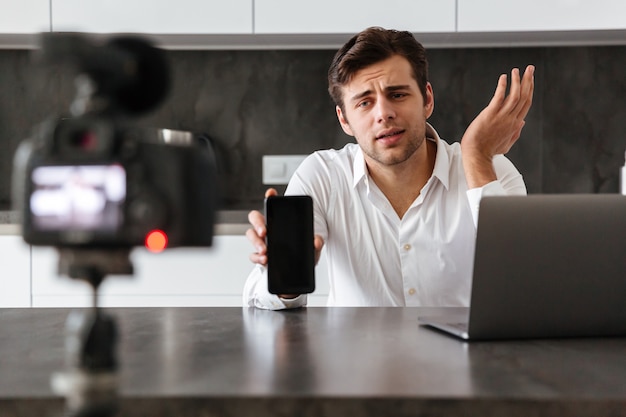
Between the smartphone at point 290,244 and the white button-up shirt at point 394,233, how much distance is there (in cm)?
49

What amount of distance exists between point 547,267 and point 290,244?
441 mm

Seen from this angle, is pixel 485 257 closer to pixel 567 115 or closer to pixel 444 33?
pixel 444 33

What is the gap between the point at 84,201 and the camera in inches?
23.0

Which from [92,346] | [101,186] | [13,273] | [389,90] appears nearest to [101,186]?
[101,186]

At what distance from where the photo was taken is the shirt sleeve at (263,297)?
1.33 metres

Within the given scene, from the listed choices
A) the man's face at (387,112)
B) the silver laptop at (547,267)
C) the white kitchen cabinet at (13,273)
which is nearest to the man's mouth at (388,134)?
the man's face at (387,112)

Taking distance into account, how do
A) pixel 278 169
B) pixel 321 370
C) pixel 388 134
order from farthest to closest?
pixel 278 169, pixel 388 134, pixel 321 370

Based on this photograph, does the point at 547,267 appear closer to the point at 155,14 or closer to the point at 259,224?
the point at 259,224

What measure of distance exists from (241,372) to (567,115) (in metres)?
2.61

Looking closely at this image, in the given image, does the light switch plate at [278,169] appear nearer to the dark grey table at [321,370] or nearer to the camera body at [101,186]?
the dark grey table at [321,370]

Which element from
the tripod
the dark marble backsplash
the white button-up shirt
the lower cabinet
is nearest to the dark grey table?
the tripod

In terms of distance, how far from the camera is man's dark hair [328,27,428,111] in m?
1.82

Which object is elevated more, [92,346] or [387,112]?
[387,112]

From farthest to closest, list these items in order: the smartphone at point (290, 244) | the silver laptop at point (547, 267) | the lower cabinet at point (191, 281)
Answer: the lower cabinet at point (191, 281)
the smartphone at point (290, 244)
the silver laptop at point (547, 267)
